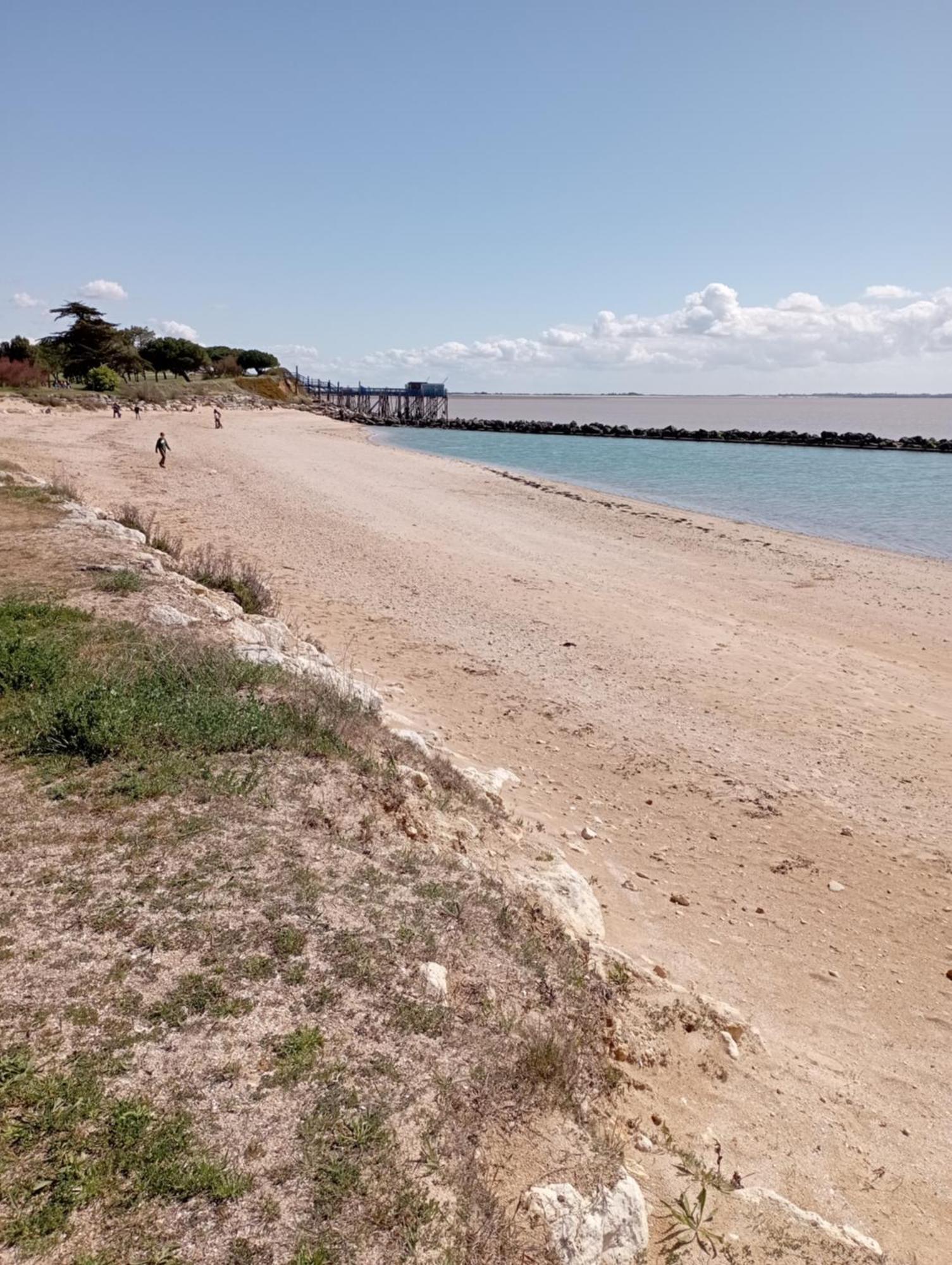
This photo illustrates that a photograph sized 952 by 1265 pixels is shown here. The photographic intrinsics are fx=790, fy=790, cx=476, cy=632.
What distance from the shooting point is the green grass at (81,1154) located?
2355mm

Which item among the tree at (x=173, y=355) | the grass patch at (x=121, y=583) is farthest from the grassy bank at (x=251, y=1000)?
the tree at (x=173, y=355)

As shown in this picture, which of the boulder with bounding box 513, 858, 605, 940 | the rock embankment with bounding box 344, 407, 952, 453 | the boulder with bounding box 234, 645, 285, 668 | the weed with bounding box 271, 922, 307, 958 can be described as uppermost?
the rock embankment with bounding box 344, 407, 952, 453

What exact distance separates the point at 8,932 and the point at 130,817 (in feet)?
2.97

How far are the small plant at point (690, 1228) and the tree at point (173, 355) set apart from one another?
8475 cm

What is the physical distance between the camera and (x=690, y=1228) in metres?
3.02

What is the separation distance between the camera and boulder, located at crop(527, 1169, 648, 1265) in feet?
8.89

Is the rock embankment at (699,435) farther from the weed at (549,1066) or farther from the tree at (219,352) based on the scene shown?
the weed at (549,1066)

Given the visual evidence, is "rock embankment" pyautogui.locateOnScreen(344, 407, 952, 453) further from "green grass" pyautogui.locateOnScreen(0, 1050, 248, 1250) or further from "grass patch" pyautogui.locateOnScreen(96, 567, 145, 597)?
"green grass" pyautogui.locateOnScreen(0, 1050, 248, 1250)

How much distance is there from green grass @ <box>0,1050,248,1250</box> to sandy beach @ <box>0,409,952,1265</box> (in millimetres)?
2318

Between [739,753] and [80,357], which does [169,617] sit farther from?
[80,357]

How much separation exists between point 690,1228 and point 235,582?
9.18m

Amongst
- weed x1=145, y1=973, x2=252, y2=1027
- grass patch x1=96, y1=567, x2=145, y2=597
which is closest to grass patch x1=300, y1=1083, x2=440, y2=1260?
weed x1=145, y1=973, x2=252, y2=1027

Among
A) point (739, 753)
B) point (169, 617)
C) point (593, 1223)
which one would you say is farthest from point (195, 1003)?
point (739, 753)

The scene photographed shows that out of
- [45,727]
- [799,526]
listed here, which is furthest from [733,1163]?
[799,526]
